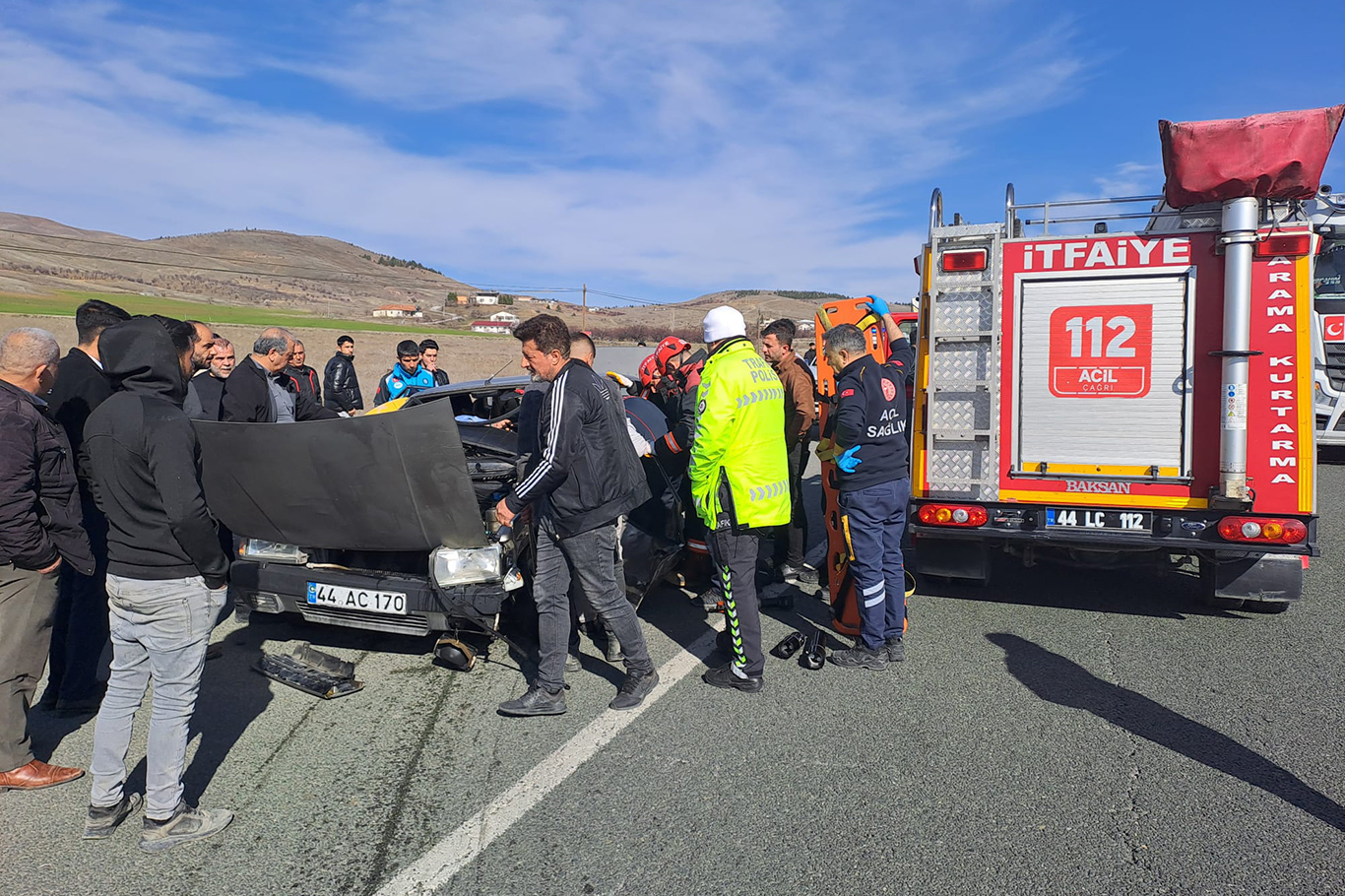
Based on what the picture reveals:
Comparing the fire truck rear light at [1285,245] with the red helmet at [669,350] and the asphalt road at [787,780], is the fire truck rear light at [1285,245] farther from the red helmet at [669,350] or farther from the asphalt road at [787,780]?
the red helmet at [669,350]

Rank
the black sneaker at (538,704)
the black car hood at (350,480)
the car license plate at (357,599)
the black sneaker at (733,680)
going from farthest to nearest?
the car license plate at (357,599), the black sneaker at (733,680), the black car hood at (350,480), the black sneaker at (538,704)

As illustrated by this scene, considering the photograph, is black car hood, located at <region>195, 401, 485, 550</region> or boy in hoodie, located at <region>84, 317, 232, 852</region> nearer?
boy in hoodie, located at <region>84, 317, 232, 852</region>

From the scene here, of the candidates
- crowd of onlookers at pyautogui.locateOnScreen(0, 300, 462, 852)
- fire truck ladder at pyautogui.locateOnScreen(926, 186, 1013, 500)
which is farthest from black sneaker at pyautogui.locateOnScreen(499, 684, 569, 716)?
fire truck ladder at pyautogui.locateOnScreen(926, 186, 1013, 500)

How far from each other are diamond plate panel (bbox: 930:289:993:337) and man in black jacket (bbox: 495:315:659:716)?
2.41 metres

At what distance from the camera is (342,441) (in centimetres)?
420

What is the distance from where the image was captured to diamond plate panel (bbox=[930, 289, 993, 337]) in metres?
5.25

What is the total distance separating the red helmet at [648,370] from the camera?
6.52 m

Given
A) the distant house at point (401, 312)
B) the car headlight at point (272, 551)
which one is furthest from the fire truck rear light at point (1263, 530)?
the distant house at point (401, 312)

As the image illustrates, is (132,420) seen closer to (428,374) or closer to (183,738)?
(183,738)

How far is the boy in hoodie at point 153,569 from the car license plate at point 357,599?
1359 mm

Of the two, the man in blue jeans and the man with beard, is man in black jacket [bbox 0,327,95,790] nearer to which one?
the man with beard

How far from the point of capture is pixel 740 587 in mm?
Result: 4207

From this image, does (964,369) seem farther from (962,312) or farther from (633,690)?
(633,690)

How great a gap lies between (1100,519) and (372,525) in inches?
169
